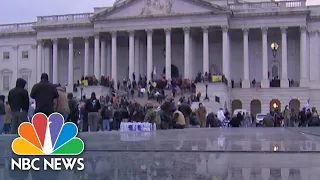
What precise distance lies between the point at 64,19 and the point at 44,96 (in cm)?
5818

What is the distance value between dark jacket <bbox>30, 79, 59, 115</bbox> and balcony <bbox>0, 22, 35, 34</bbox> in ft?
204

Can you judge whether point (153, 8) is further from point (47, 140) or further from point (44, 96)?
point (47, 140)

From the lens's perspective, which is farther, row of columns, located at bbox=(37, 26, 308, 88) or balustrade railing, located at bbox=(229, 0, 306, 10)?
balustrade railing, located at bbox=(229, 0, 306, 10)

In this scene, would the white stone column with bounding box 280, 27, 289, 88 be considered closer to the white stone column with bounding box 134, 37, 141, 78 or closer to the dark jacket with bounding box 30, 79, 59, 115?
the white stone column with bounding box 134, 37, 141, 78

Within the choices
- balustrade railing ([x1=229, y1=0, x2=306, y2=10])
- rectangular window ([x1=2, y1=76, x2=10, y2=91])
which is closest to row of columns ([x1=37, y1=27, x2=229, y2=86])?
balustrade railing ([x1=229, y1=0, x2=306, y2=10])

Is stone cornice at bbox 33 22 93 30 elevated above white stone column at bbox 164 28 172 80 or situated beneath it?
elevated above

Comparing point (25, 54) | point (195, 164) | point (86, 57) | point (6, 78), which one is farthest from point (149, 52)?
point (195, 164)

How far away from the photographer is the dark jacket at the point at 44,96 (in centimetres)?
1359

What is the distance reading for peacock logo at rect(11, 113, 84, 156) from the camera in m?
A: 9.16

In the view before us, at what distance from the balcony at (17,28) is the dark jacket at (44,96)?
204 ft

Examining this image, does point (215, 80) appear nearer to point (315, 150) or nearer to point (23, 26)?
point (23, 26)

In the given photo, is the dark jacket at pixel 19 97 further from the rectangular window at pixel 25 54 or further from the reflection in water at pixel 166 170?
the rectangular window at pixel 25 54

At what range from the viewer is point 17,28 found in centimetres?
7562

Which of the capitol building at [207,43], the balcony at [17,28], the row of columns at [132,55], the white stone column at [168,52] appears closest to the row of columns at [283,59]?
the capitol building at [207,43]
